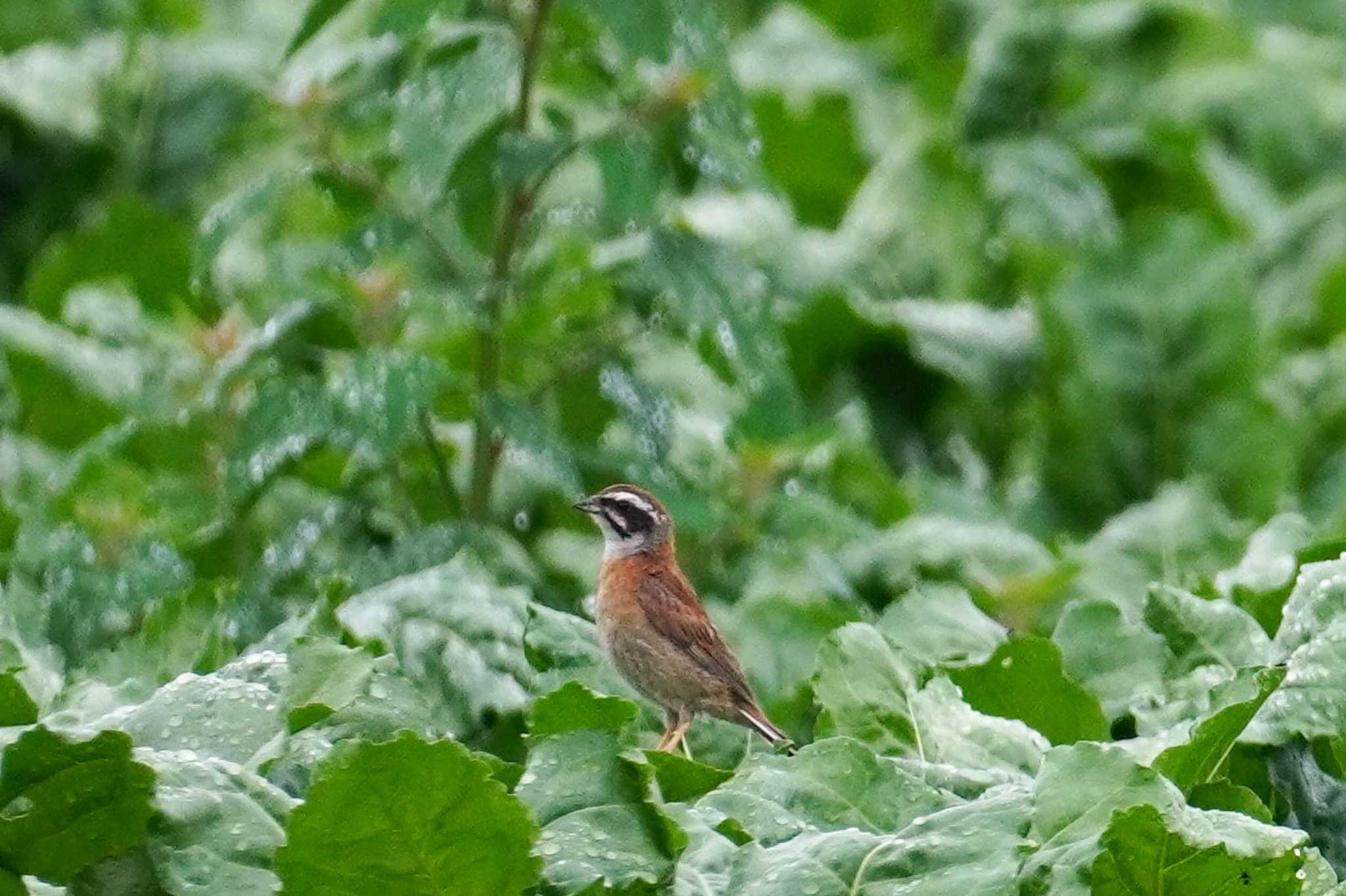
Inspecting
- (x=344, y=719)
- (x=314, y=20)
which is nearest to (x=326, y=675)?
(x=344, y=719)

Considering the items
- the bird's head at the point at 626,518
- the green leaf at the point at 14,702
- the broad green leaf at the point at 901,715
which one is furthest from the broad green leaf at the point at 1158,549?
the green leaf at the point at 14,702

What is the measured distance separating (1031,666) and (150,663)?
1519mm

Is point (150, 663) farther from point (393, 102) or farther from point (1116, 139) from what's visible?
point (1116, 139)

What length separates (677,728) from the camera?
4.60 m

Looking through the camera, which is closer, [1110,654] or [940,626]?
[1110,654]

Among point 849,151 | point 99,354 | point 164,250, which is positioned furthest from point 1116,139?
point 99,354

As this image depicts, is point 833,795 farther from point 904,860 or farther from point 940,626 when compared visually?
point 940,626

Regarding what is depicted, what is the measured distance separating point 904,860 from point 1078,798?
0.85 feet

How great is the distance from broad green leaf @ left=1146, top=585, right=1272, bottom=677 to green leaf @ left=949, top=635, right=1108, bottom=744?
27 cm

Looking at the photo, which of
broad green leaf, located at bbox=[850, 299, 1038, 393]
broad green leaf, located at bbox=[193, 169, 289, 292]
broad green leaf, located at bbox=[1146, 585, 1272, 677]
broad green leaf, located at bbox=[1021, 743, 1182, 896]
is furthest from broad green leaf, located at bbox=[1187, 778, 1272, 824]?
broad green leaf, located at bbox=[850, 299, 1038, 393]

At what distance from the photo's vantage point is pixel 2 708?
365cm

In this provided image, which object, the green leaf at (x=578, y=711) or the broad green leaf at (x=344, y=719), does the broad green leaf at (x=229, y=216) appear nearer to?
the broad green leaf at (x=344, y=719)

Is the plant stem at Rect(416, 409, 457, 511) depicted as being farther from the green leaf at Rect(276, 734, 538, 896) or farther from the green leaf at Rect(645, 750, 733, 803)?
the green leaf at Rect(276, 734, 538, 896)

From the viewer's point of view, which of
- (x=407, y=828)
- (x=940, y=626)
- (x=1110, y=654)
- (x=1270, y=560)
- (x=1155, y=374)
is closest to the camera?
(x=407, y=828)
